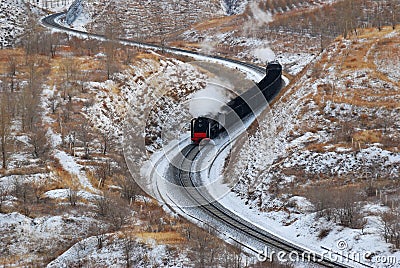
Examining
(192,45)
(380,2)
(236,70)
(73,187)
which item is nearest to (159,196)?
(73,187)

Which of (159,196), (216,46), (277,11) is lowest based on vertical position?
(159,196)

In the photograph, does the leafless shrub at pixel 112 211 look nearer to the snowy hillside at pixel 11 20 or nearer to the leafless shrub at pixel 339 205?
the leafless shrub at pixel 339 205

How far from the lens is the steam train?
37.3 metres

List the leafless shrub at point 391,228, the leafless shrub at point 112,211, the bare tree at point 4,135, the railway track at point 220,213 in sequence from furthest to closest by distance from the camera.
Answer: the bare tree at point 4,135, the leafless shrub at point 112,211, the railway track at point 220,213, the leafless shrub at point 391,228

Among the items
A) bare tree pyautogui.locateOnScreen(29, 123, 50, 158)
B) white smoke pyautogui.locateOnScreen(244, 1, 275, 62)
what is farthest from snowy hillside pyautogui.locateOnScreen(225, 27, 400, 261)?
white smoke pyautogui.locateOnScreen(244, 1, 275, 62)

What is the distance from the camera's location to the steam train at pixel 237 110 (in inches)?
1468

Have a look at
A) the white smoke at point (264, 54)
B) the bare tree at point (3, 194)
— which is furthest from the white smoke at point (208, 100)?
the bare tree at point (3, 194)

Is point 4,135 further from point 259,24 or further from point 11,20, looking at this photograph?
point 259,24

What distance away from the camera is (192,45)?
75875 millimetres

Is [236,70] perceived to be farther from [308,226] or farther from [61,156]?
[308,226]

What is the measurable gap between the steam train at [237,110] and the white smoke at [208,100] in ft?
3.86

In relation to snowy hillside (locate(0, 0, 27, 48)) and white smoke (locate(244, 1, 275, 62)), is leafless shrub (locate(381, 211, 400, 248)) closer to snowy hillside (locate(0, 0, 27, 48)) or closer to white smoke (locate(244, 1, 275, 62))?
snowy hillside (locate(0, 0, 27, 48))

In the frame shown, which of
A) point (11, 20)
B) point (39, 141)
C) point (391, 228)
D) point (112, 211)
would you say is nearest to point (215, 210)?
point (112, 211)

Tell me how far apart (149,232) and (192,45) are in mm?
57768
